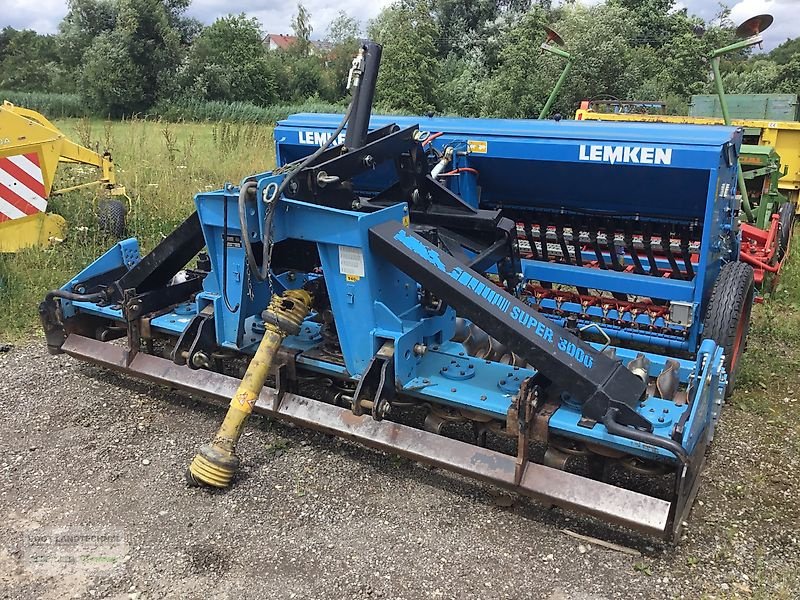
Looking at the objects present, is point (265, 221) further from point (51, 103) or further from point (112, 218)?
point (51, 103)

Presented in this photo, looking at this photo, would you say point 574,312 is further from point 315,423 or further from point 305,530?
point 305,530

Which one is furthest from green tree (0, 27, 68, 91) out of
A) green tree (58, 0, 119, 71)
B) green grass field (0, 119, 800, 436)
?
green grass field (0, 119, 800, 436)

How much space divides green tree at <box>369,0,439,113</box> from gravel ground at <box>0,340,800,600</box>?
2553cm

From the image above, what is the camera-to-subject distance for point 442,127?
4.92 m

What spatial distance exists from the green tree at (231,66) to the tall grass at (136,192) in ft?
88.2

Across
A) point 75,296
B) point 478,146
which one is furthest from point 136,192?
point 478,146

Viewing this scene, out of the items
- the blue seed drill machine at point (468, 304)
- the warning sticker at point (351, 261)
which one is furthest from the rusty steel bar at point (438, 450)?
the warning sticker at point (351, 261)

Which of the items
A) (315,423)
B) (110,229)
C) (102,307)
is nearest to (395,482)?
(315,423)

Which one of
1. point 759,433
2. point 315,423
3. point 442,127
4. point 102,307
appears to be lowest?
point 759,433

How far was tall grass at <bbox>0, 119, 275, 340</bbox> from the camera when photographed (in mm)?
6133

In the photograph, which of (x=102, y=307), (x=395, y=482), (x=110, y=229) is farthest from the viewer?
(x=110, y=229)

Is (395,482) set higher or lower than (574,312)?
lower

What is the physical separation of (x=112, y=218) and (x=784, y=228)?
6.61 metres

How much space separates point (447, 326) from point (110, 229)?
4852mm
